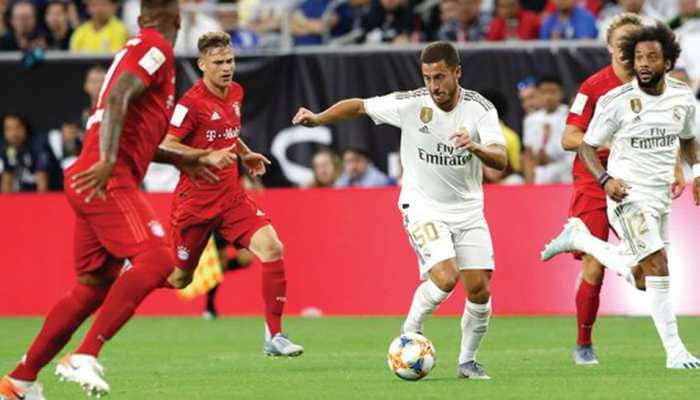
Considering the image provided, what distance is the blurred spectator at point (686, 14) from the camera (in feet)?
63.7

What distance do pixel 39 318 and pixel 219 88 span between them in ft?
20.1

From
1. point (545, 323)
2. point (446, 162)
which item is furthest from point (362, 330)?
point (446, 162)

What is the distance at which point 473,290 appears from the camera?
434 inches

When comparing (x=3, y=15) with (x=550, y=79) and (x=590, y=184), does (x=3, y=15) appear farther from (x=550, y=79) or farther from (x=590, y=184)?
(x=590, y=184)

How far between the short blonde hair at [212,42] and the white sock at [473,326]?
374 centimetres

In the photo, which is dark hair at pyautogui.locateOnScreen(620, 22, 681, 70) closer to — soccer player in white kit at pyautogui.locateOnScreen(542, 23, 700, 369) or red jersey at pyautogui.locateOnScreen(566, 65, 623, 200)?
soccer player in white kit at pyautogui.locateOnScreen(542, 23, 700, 369)

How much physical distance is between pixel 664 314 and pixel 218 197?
405 cm

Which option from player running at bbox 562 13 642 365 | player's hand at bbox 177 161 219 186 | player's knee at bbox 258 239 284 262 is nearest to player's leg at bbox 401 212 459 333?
player running at bbox 562 13 642 365

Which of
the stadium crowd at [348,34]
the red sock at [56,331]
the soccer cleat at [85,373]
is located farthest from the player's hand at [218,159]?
the stadium crowd at [348,34]

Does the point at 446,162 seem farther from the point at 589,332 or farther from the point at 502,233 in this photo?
the point at 502,233

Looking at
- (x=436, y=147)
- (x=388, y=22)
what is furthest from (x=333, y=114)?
(x=388, y=22)

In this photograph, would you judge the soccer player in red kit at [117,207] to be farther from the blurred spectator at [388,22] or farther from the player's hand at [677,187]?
the blurred spectator at [388,22]

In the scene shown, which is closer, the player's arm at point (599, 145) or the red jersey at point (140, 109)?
the red jersey at point (140, 109)

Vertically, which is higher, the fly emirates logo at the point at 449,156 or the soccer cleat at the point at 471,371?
the fly emirates logo at the point at 449,156
